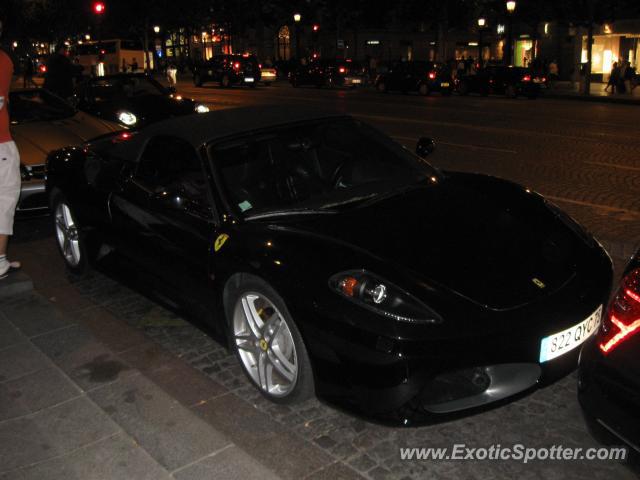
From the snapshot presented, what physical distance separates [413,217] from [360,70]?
32651mm

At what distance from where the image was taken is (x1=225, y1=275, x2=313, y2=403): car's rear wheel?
3334 millimetres

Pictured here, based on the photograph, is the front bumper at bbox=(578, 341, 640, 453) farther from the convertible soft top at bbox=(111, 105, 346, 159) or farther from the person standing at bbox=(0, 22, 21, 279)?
the person standing at bbox=(0, 22, 21, 279)

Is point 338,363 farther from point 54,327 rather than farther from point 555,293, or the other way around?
point 54,327

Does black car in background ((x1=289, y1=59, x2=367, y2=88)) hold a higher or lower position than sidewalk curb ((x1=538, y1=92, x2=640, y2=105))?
higher

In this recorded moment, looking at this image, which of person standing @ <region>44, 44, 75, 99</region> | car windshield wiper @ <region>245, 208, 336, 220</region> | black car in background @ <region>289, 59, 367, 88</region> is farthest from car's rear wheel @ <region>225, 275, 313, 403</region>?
black car in background @ <region>289, 59, 367, 88</region>

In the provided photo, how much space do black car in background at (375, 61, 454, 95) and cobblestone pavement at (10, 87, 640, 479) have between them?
43.8 feet

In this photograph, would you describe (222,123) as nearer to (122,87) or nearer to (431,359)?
(431,359)

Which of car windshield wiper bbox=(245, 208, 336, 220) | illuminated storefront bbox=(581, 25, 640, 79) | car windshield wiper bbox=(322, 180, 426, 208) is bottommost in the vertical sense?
car windshield wiper bbox=(245, 208, 336, 220)

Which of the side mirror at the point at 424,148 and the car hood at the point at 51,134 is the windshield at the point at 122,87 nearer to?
the car hood at the point at 51,134

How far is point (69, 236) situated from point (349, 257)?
3.38 metres

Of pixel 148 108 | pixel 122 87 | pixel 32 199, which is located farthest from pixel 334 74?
pixel 32 199

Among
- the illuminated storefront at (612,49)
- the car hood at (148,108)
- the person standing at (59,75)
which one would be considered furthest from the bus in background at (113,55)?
the car hood at (148,108)

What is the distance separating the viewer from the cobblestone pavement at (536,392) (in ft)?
10.2

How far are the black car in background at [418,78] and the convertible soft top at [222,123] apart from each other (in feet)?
83.5
